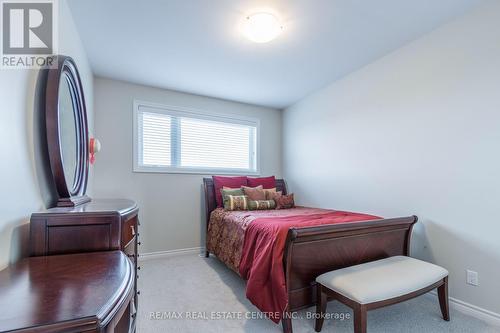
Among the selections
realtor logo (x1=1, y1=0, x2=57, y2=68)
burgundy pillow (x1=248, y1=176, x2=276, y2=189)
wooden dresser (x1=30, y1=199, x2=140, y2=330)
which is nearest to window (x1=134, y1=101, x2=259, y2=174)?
burgundy pillow (x1=248, y1=176, x2=276, y2=189)

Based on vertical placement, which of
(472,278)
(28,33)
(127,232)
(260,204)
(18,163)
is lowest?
(472,278)

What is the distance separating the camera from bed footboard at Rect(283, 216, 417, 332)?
1.74m

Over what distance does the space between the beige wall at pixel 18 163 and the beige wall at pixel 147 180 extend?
1892 millimetres

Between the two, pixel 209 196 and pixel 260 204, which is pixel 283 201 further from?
pixel 209 196

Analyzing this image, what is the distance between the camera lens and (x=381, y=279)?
5.40ft

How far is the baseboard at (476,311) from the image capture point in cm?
186

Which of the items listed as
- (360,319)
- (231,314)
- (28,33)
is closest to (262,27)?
(28,33)

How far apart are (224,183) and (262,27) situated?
214 centimetres

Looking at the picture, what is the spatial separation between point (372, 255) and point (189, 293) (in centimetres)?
171

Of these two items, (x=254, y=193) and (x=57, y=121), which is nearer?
(x=57, y=121)

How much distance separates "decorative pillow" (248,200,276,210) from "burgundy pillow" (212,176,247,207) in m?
0.46

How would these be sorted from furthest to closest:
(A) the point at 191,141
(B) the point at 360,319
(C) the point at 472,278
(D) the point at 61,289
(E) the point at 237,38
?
(A) the point at 191,141 < (E) the point at 237,38 < (C) the point at 472,278 < (B) the point at 360,319 < (D) the point at 61,289

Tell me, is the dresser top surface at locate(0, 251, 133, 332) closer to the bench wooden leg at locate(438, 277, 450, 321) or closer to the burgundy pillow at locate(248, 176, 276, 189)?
the bench wooden leg at locate(438, 277, 450, 321)

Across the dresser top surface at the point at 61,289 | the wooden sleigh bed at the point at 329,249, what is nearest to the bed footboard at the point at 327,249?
the wooden sleigh bed at the point at 329,249
